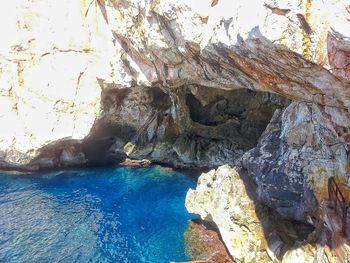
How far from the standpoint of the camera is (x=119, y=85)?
2516cm

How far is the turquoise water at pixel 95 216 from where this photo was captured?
1725cm

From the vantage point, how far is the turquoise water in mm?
17250

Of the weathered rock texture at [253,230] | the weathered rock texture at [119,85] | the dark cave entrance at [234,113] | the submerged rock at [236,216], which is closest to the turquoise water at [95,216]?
the submerged rock at [236,216]

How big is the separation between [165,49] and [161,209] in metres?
9.25

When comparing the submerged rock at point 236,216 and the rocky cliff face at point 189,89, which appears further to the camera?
the submerged rock at point 236,216

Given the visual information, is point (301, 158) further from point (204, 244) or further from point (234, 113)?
point (234, 113)

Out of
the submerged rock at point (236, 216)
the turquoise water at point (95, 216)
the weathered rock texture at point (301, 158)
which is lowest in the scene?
the turquoise water at point (95, 216)

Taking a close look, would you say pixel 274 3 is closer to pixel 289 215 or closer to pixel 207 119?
pixel 289 215

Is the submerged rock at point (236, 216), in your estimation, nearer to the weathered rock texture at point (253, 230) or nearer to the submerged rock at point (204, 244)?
the weathered rock texture at point (253, 230)

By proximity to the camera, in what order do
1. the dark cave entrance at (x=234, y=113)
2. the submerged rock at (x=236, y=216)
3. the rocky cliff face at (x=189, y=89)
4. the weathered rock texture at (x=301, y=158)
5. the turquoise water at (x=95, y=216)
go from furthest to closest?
1. the dark cave entrance at (x=234, y=113)
2. the turquoise water at (x=95, y=216)
3. the submerged rock at (x=236, y=216)
4. the weathered rock texture at (x=301, y=158)
5. the rocky cliff face at (x=189, y=89)

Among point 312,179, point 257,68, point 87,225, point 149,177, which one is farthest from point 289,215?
point 149,177

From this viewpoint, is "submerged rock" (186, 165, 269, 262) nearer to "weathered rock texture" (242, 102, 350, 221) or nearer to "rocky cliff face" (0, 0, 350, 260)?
"rocky cliff face" (0, 0, 350, 260)

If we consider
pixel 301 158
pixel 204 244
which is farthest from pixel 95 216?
pixel 301 158

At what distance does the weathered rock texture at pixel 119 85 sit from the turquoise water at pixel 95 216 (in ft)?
8.99
